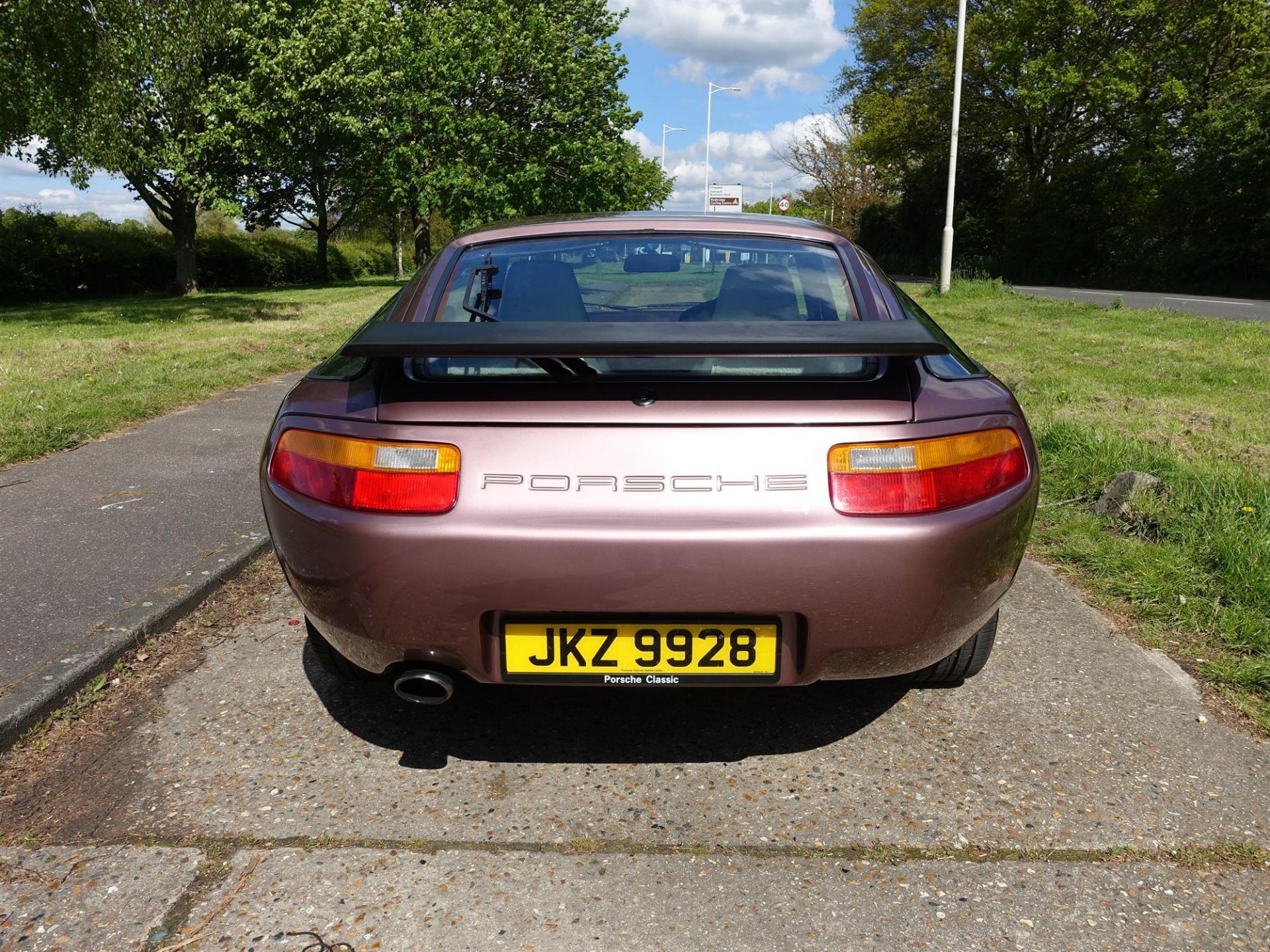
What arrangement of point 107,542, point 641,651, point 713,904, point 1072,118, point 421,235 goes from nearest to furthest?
point 713,904 → point 641,651 → point 107,542 → point 1072,118 → point 421,235

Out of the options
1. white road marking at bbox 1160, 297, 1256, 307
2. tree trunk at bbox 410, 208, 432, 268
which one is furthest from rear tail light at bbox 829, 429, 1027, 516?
tree trunk at bbox 410, 208, 432, 268

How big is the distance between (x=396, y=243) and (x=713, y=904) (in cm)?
4295

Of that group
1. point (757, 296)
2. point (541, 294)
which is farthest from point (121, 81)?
point (757, 296)

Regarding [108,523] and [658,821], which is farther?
[108,523]

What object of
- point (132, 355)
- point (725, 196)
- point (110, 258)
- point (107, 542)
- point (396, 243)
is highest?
point (725, 196)

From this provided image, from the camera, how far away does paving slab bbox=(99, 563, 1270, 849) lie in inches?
86.8

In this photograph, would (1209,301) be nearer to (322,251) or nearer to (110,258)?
(110,258)

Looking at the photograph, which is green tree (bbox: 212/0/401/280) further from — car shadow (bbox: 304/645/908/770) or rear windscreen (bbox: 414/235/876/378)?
car shadow (bbox: 304/645/908/770)

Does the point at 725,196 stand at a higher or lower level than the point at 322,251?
higher

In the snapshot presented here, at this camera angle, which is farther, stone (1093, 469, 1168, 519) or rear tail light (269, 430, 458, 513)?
stone (1093, 469, 1168, 519)

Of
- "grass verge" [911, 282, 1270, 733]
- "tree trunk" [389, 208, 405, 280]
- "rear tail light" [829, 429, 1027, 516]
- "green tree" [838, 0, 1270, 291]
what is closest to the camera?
"rear tail light" [829, 429, 1027, 516]

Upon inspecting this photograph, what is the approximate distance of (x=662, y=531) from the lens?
2.00 m

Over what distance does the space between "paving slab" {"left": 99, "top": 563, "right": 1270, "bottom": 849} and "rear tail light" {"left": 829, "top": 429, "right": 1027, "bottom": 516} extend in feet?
2.54

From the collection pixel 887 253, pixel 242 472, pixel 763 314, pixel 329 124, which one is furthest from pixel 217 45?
pixel 887 253
